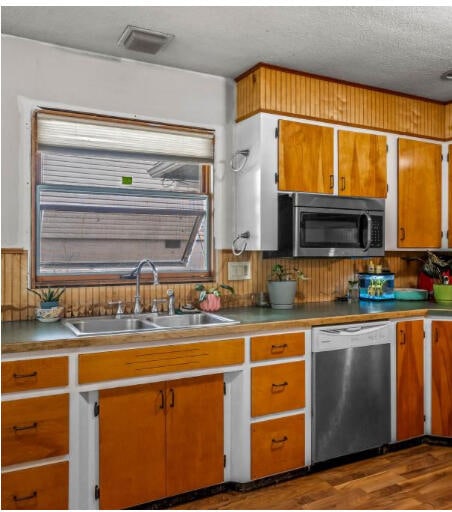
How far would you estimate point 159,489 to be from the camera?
2.30m

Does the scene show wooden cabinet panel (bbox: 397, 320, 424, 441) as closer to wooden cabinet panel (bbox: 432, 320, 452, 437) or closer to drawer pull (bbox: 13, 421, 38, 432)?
wooden cabinet panel (bbox: 432, 320, 452, 437)

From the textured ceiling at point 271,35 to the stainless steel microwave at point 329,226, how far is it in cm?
88

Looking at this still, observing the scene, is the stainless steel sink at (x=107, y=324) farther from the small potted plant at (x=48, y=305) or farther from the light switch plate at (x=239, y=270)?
the light switch plate at (x=239, y=270)

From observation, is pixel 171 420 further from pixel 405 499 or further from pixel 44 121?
pixel 44 121

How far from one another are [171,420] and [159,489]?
342 mm

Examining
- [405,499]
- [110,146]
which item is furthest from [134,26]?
[405,499]

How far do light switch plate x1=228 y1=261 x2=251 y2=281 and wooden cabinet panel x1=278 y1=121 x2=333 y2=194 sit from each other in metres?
0.62

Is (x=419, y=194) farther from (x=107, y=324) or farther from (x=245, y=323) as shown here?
(x=107, y=324)

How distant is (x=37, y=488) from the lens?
202 cm

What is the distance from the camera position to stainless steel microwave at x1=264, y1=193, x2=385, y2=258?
298cm

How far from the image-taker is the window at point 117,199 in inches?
108

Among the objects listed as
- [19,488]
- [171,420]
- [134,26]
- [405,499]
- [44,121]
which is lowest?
[405,499]

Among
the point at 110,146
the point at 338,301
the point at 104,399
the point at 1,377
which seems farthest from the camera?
the point at 338,301

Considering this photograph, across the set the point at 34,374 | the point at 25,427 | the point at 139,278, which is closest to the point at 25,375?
the point at 34,374
